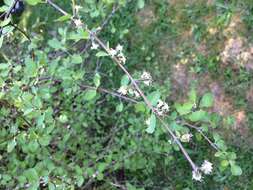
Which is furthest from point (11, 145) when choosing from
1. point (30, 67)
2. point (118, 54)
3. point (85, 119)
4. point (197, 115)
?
point (85, 119)

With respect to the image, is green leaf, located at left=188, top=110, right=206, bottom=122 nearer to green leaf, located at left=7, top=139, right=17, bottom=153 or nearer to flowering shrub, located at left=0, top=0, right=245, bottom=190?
flowering shrub, located at left=0, top=0, right=245, bottom=190

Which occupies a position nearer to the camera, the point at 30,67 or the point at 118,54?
the point at 118,54

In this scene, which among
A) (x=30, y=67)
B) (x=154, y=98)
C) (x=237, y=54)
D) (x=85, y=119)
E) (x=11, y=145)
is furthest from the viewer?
(x=237, y=54)

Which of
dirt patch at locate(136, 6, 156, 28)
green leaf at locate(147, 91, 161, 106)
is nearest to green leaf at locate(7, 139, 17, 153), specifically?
green leaf at locate(147, 91, 161, 106)

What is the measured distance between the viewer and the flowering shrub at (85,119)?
1823mm

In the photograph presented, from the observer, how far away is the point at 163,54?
424 cm

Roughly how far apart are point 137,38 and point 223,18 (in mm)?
835

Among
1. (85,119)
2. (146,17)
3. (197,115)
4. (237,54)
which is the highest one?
(146,17)

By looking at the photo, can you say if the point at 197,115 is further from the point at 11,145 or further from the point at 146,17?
the point at 146,17

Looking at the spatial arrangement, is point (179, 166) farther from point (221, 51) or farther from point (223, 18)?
point (223, 18)

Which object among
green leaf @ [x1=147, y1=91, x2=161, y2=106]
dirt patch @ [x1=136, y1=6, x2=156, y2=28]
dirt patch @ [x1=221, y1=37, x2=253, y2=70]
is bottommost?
green leaf @ [x1=147, y1=91, x2=161, y2=106]

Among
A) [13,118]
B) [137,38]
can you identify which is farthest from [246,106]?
[13,118]

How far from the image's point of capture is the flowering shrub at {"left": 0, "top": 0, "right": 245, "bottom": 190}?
1.82 metres

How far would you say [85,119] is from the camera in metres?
3.63
